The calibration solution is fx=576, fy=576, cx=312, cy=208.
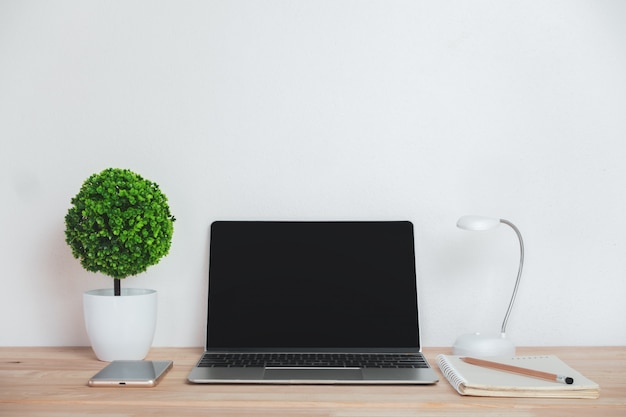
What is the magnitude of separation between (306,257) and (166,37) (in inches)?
24.9

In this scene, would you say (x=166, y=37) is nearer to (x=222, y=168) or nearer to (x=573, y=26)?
(x=222, y=168)

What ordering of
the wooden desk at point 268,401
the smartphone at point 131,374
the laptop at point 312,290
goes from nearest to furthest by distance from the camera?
the wooden desk at point 268,401
the smartphone at point 131,374
the laptop at point 312,290

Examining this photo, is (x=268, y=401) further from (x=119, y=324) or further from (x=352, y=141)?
(x=352, y=141)

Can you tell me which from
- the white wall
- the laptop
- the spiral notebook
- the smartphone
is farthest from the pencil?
the smartphone

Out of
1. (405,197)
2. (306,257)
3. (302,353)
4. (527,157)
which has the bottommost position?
(302,353)

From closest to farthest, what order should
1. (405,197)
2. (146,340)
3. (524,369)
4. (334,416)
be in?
(334,416), (524,369), (146,340), (405,197)

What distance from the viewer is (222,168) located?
139 cm

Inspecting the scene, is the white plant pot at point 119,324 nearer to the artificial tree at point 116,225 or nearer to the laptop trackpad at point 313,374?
the artificial tree at point 116,225

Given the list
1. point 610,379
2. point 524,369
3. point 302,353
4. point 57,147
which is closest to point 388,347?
point 302,353

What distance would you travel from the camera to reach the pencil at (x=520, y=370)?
1019mm

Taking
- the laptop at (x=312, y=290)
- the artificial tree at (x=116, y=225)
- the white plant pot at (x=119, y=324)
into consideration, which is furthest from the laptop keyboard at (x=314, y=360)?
the artificial tree at (x=116, y=225)

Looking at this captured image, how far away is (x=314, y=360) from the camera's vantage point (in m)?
1.20

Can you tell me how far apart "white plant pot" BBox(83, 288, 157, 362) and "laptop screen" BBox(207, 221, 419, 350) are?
5.8 inches

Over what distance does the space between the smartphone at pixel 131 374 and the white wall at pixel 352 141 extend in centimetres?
23
